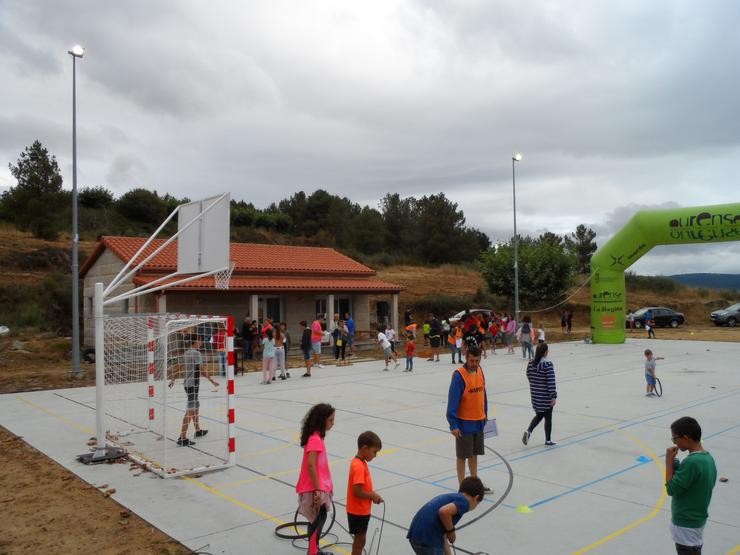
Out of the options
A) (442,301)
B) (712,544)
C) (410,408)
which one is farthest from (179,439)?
(442,301)

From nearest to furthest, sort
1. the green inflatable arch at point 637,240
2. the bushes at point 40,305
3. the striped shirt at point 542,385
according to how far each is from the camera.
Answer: the striped shirt at point 542,385, the green inflatable arch at point 637,240, the bushes at point 40,305

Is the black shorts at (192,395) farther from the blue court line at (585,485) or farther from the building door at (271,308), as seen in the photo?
the building door at (271,308)

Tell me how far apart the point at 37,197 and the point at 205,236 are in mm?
38275

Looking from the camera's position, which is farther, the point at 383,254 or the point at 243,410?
the point at 383,254

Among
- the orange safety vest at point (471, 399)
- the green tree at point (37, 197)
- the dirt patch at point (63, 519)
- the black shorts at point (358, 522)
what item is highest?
the green tree at point (37, 197)

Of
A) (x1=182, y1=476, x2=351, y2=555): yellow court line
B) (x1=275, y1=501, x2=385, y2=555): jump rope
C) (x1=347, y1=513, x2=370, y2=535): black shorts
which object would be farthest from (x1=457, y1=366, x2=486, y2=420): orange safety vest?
(x1=347, y1=513, x2=370, y2=535): black shorts

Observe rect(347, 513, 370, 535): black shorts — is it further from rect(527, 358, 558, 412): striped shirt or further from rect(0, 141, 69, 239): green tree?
rect(0, 141, 69, 239): green tree

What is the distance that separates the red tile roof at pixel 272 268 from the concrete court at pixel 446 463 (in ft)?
28.7

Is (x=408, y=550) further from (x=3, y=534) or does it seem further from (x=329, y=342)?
(x=329, y=342)

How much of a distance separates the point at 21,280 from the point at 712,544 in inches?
1360

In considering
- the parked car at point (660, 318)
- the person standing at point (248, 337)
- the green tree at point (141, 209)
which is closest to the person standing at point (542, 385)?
the person standing at point (248, 337)

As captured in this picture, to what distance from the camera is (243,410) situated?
Answer: 1324cm

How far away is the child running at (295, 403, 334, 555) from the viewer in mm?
5372

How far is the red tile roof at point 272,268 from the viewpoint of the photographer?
969 inches
